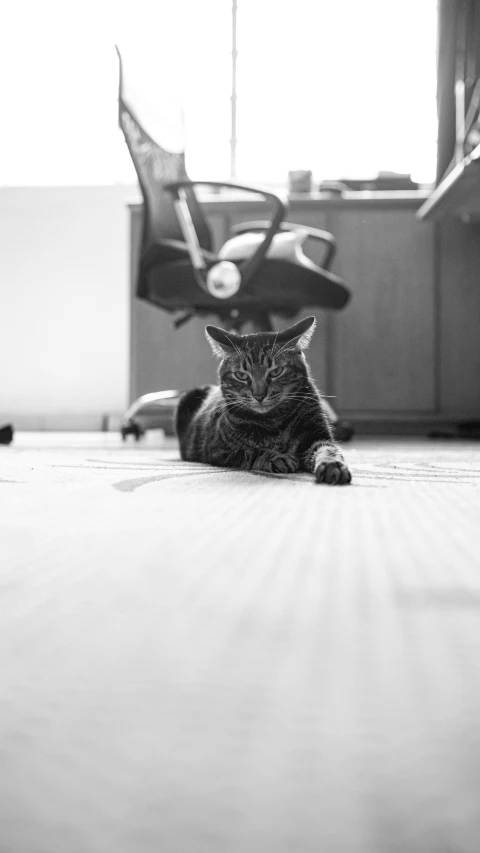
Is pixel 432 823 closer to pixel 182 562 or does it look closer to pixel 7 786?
pixel 7 786

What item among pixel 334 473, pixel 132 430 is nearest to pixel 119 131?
pixel 132 430

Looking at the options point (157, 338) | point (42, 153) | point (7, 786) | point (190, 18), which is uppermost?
point (190, 18)

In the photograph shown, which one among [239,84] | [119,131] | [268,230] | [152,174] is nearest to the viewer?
[268,230]

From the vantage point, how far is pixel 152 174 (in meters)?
2.70

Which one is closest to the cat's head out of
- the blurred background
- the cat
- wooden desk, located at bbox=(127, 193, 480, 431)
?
the cat

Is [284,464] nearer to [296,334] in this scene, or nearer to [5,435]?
[296,334]

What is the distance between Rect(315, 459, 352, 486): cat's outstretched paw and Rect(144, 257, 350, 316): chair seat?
1.30m

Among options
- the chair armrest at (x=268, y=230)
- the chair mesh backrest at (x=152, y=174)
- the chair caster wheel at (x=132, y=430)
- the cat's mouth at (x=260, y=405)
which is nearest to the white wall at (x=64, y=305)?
the chair caster wheel at (x=132, y=430)

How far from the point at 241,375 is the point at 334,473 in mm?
315

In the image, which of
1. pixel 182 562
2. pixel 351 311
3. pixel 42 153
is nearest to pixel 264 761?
pixel 182 562

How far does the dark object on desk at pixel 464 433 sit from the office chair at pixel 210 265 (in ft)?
2.90

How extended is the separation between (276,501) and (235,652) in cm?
64

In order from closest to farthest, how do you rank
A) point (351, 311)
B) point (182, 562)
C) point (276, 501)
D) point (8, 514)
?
point (182, 562), point (8, 514), point (276, 501), point (351, 311)

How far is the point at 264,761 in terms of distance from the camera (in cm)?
29
